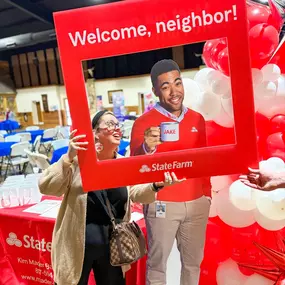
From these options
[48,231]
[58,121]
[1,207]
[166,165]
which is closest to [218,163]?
[166,165]

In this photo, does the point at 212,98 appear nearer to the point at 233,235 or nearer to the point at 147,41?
the point at 147,41

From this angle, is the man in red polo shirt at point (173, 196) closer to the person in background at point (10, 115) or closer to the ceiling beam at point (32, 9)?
the ceiling beam at point (32, 9)

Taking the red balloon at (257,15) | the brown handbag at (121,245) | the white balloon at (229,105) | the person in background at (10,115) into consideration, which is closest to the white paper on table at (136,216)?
the brown handbag at (121,245)

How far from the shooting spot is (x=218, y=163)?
123 cm

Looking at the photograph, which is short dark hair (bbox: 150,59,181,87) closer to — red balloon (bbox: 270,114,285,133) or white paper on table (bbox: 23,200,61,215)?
red balloon (bbox: 270,114,285,133)

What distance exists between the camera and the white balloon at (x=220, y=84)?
140cm

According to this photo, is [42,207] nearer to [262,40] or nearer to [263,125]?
[263,125]

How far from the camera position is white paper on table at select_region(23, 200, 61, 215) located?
2197mm

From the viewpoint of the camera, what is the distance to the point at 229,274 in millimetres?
1777

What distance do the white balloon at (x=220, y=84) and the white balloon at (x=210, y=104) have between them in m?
0.06

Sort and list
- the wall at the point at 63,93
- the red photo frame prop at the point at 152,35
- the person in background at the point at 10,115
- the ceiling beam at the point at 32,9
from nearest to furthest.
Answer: the red photo frame prop at the point at 152,35 < the ceiling beam at the point at 32,9 < the wall at the point at 63,93 < the person in background at the point at 10,115

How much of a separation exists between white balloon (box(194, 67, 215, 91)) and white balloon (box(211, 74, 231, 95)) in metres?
0.10

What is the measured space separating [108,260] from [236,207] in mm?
730

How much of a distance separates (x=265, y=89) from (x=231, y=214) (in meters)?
0.68
